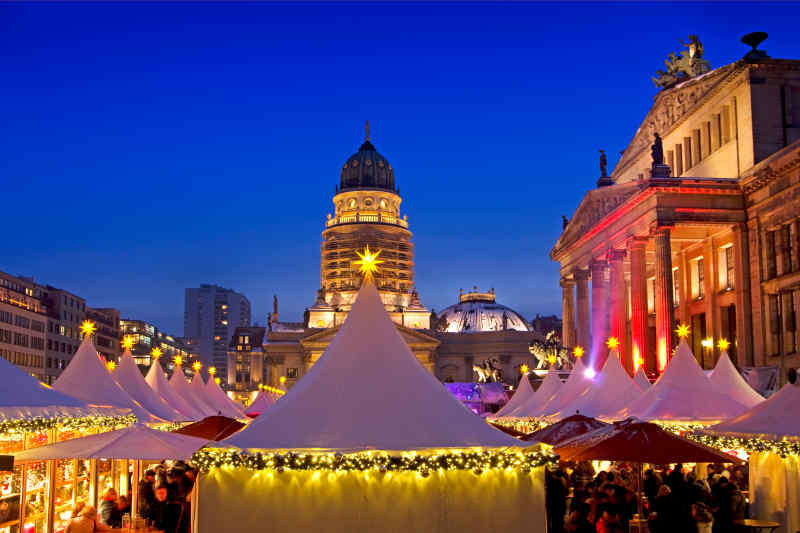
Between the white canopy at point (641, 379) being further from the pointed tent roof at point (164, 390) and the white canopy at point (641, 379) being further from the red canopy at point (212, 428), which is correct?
the pointed tent roof at point (164, 390)

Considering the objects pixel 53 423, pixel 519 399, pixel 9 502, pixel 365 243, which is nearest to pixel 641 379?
pixel 519 399

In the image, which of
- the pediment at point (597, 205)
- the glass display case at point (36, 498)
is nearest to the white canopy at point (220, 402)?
the glass display case at point (36, 498)

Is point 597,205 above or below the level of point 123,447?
above

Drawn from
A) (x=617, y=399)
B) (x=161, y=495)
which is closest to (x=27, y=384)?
(x=161, y=495)

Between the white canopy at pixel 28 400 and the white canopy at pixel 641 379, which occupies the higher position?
the white canopy at pixel 641 379

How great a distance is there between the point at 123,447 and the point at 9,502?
7.50 feet

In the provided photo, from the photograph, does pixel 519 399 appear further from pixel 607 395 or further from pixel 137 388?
pixel 137 388

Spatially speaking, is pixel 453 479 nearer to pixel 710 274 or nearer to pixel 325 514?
pixel 325 514

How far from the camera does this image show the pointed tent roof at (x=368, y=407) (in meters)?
13.3

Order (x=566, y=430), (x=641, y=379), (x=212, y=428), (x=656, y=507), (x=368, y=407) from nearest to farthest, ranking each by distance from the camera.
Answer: (x=368, y=407), (x=656, y=507), (x=566, y=430), (x=212, y=428), (x=641, y=379)

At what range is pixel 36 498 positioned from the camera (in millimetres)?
20219

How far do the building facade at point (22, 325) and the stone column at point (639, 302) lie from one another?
6873 centimetres

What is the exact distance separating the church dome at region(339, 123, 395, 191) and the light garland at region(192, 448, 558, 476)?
123m

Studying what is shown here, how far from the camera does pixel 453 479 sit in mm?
13289
